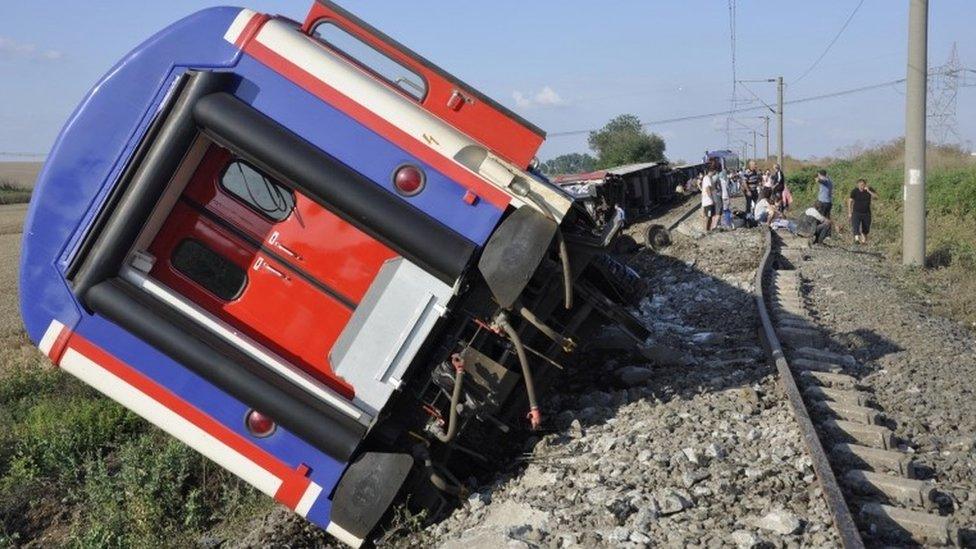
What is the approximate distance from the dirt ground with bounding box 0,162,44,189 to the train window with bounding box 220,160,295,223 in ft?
191

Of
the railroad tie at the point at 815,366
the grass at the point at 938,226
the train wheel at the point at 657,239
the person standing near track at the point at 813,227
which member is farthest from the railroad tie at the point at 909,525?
the person standing near track at the point at 813,227

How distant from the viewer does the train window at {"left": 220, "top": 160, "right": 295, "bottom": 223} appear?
570cm

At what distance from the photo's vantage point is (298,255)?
18.5ft

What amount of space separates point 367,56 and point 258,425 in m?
2.22

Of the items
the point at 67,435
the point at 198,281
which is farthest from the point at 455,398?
the point at 67,435

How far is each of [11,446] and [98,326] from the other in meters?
3.85

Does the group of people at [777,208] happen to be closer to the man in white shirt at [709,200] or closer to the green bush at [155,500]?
the man in white shirt at [709,200]

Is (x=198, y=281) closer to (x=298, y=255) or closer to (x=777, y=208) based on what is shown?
(x=298, y=255)

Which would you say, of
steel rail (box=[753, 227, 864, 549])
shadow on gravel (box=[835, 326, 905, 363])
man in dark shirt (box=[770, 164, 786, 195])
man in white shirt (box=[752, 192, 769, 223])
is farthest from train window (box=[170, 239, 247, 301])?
man in dark shirt (box=[770, 164, 786, 195])

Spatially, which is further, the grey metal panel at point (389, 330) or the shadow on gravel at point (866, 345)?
the shadow on gravel at point (866, 345)

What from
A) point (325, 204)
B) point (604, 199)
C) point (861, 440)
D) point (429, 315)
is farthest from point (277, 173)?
point (604, 199)

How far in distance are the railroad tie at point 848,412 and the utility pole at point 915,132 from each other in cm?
888

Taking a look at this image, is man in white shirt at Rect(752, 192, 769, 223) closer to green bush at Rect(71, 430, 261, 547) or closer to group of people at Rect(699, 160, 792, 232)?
group of people at Rect(699, 160, 792, 232)

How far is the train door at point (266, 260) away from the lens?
5555mm
